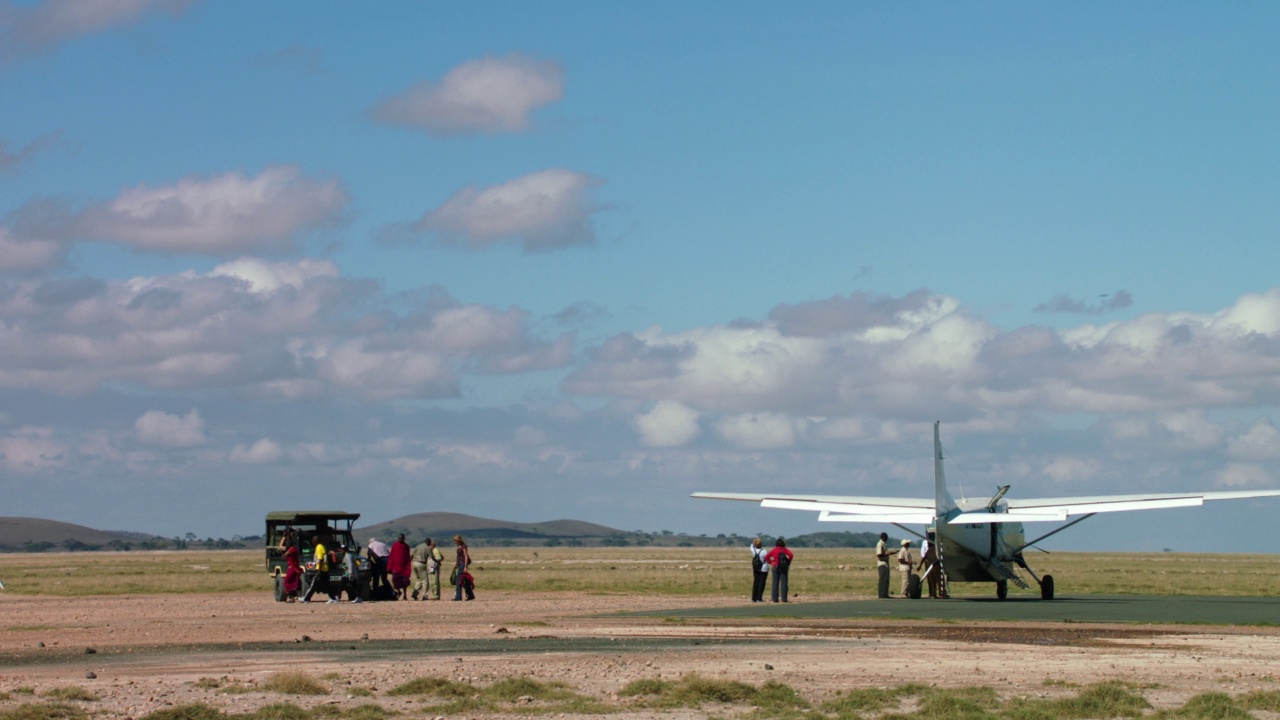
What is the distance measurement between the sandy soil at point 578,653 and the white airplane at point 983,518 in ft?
35.9

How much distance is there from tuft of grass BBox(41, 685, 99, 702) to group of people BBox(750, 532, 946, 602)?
65.1 ft

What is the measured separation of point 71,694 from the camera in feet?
52.4

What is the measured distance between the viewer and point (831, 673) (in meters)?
18.7

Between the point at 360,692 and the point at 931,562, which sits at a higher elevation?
the point at 931,562

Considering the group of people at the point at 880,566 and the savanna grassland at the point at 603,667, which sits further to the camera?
Answer: the group of people at the point at 880,566

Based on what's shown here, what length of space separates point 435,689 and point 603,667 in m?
3.20

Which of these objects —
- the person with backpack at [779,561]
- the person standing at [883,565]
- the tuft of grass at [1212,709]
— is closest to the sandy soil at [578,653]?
the tuft of grass at [1212,709]

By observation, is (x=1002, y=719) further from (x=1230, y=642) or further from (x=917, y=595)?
(x=917, y=595)

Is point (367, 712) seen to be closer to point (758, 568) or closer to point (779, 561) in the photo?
point (779, 561)

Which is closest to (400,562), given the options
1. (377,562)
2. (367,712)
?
(377,562)

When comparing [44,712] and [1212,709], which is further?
[1212,709]

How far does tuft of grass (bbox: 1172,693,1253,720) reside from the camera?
49.2 feet

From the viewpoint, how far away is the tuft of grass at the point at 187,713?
14.5 meters

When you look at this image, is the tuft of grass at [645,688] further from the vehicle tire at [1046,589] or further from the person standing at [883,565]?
the vehicle tire at [1046,589]
